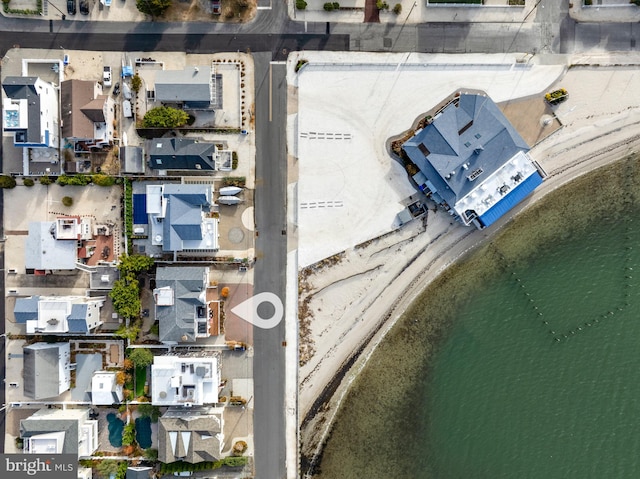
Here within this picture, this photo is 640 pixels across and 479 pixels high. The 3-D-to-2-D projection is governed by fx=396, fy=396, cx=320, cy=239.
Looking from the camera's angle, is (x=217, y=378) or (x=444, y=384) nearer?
(x=217, y=378)

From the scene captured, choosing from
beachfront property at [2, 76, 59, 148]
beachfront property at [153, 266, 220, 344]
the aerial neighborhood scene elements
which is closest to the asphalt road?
the aerial neighborhood scene elements

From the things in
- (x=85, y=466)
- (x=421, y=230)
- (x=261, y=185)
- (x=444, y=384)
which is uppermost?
(x=261, y=185)

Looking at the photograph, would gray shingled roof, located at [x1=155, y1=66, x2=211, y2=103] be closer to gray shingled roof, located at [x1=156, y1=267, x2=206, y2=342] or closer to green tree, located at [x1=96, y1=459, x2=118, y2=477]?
gray shingled roof, located at [x1=156, y1=267, x2=206, y2=342]

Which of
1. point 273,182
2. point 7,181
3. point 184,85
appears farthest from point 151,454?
point 184,85

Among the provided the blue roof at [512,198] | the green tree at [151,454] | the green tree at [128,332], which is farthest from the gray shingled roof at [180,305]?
the blue roof at [512,198]

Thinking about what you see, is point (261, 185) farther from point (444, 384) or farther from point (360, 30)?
point (444, 384)

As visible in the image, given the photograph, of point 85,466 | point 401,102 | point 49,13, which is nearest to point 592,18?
point 401,102
